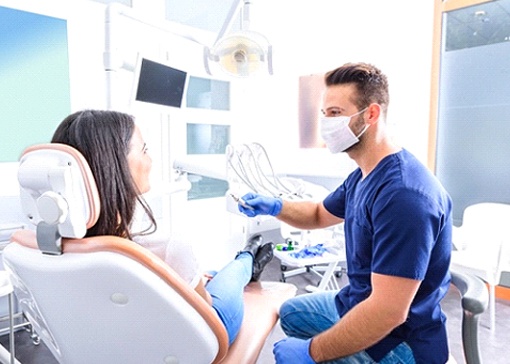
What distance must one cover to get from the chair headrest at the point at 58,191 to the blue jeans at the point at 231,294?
542 mm

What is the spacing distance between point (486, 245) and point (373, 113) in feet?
5.89

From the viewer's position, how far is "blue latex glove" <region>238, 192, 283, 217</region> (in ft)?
4.90

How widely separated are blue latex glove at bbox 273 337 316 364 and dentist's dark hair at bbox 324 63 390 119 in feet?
2.32

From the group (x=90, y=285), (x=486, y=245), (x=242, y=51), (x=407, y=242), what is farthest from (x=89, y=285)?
(x=486, y=245)

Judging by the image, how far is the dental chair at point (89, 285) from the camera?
2.14 feet

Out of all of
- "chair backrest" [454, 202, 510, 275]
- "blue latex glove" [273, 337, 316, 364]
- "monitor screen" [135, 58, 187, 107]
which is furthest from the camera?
"chair backrest" [454, 202, 510, 275]

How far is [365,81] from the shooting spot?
1.11 m

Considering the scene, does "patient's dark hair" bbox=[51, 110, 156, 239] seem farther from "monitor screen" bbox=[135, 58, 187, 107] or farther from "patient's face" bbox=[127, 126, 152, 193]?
"monitor screen" bbox=[135, 58, 187, 107]

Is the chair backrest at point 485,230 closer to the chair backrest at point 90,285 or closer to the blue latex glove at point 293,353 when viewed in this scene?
the blue latex glove at point 293,353

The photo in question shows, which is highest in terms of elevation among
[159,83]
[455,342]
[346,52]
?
[346,52]

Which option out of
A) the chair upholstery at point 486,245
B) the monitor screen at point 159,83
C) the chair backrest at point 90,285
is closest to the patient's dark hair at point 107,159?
the chair backrest at point 90,285

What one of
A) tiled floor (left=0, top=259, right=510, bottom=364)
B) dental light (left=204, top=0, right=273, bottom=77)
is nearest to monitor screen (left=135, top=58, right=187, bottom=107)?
dental light (left=204, top=0, right=273, bottom=77)

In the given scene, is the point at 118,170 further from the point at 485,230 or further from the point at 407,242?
the point at 485,230

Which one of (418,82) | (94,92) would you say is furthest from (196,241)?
(418,82)
